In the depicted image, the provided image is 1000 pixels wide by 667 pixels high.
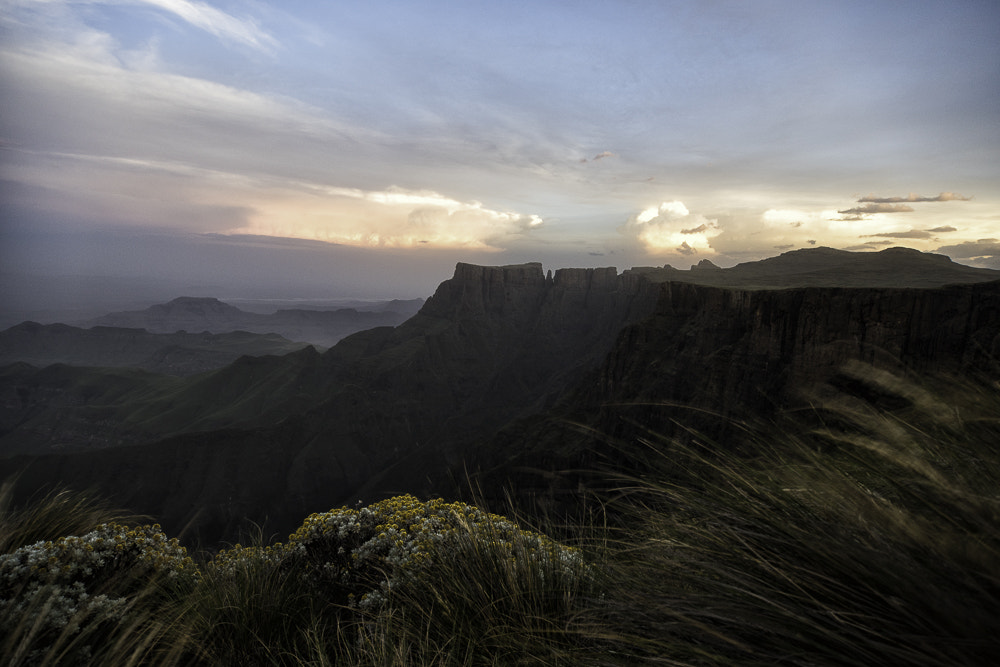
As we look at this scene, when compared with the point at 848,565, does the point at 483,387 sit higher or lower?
lower

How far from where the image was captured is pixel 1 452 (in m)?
105

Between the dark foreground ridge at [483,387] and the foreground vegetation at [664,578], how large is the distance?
0.52 meters

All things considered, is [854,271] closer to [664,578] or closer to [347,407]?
[664,578]

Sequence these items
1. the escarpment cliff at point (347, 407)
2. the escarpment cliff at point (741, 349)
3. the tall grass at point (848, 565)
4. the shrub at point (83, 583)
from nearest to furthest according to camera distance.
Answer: the tall grass at point (848, 565), the shrub at point (83, 583), the escarpment cliff at point (741, 349), the escarpment cliff at point (347, 407)

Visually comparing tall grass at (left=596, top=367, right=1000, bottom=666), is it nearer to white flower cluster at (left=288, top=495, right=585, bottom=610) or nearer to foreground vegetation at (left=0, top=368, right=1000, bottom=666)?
foreground vegetation at (left=0, top=368, right=1000, bottom=666)

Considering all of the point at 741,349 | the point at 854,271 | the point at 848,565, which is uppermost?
the point at 854,271

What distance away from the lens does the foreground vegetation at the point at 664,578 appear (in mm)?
1491

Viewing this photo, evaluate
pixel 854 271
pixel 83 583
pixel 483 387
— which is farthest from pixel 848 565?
pixel 483 387

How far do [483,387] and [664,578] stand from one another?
363 ft

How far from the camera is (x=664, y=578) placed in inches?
96.4

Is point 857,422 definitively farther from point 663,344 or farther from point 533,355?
point 533,355

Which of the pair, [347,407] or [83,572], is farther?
[347,407]

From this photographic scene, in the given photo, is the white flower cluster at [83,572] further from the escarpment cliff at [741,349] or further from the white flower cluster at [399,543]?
the escarpment cliff at [741,349]

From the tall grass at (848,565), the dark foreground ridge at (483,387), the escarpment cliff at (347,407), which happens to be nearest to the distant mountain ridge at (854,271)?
the dark foreground ridge at (483,387)
